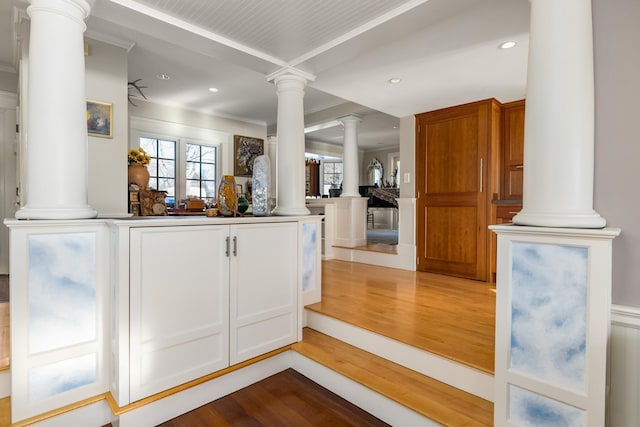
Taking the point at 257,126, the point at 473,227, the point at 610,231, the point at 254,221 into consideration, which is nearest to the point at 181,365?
the point at 254,221

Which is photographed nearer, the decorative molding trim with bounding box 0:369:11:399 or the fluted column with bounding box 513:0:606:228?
the fluted column with bounding box 513:0:606:228

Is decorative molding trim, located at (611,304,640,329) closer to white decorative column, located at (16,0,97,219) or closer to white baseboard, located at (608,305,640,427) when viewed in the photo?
white baseboard, located at (608,305,640,427)

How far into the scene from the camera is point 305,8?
2.08 metres

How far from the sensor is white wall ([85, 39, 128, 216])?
2.94 metres

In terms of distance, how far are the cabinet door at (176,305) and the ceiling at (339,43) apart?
54.2 inches

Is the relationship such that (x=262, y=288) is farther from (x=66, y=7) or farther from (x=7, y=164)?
(x=7, y=164)

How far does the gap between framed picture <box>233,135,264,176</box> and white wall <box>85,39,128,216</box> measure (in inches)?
Answer: 119

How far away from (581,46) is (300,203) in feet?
6.90

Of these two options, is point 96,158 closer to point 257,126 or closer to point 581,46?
point 581,46

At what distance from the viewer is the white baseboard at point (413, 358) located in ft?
5.91

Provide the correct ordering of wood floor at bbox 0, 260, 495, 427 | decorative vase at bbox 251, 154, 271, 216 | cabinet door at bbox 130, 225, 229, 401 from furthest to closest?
decorative vase at bbox 251, 154, 271, 216 < wood floor at bbox 0, 260, 495, 427 < cabinet door at bbox 130, 225, 229, 401

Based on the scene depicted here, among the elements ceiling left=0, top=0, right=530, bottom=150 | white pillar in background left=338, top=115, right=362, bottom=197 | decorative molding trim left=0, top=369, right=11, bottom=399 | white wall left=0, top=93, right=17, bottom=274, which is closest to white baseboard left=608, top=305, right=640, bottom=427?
ceiling left=0, top=0, right=530, bottom=150

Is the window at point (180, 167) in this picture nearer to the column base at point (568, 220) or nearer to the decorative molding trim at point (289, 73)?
the decorative molding trim at point (289, 73)

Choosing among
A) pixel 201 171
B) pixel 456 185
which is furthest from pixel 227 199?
pixel 201 171
